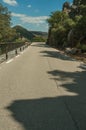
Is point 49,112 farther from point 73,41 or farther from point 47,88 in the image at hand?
point 73,41

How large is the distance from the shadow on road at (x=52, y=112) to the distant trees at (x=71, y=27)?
2616 centimetres

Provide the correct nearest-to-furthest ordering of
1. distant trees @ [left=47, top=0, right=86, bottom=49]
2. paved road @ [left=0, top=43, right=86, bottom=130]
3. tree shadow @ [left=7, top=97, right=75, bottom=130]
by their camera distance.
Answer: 1. tree shadow @ [left=7, top=97, right=75, bottom=130]
2. paved road @ [left=0, top=43, right=86, bottom=130]
3. distant trees @ [left=47, top=0, right=86, bottom=49]

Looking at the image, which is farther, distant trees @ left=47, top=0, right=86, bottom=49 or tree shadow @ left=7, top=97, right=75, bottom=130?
distant trees @ left=47, top=0, right=86, bottom=49

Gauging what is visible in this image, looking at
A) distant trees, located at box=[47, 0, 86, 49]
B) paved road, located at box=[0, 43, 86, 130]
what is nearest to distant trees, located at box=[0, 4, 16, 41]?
distant trees, located at box=[47, 0, 86, 49]

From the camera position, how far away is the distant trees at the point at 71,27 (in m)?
38.0

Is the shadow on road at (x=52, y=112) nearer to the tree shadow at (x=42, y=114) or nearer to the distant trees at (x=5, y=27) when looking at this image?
the tree shadow at (x=42, y=114)

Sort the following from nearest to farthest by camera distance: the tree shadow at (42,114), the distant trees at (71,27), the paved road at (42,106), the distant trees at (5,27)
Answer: the tree shadow at (42,114) → the paved road at (42,106) → the distant trees at (71,27) → the distant trees at (5,27)

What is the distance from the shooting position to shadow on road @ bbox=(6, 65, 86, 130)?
20.1 ft

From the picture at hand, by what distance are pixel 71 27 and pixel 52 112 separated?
2021 inches

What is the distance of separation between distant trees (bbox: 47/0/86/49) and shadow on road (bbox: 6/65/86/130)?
26.2 m

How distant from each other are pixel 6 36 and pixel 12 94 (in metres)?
75.6

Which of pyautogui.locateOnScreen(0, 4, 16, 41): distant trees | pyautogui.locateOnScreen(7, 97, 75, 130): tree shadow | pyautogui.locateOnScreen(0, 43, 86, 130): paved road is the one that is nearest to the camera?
pyautogui.locateOnScreen(7, 97, 75, 130): tree shadow

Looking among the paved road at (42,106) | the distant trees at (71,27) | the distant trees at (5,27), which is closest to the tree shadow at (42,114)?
the paved road at (42,106)

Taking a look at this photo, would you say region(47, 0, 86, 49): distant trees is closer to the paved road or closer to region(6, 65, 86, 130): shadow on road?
the paved road
